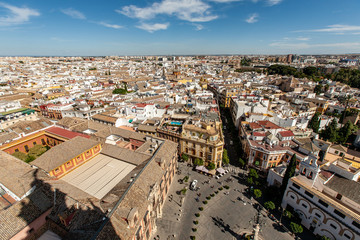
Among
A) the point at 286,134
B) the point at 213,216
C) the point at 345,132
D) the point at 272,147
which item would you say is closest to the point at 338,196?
the point at 272,147

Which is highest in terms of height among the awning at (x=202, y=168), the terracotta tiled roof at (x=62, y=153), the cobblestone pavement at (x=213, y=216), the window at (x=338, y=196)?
the terracotta tiled roof at (x=62, y=153)

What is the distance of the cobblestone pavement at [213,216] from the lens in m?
29.5

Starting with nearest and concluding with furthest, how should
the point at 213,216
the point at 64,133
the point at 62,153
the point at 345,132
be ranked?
the point at 213,216 → the point at 62,153 → the point at 64,133 → the point at 345,132

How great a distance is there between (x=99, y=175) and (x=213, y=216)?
23.7m

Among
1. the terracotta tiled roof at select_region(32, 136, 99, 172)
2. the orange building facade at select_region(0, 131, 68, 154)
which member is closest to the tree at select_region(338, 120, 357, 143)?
the terracotta tiled roof at select_region(32, 136, 99, 172)

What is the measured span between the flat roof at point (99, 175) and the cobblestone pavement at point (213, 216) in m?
11.6

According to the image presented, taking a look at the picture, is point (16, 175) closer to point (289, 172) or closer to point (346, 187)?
point (289, 172)

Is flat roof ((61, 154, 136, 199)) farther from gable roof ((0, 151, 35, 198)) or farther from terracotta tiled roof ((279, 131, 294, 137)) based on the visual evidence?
terracotta tiled roof ((279, 131, 294, 137))

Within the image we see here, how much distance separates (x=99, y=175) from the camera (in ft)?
106

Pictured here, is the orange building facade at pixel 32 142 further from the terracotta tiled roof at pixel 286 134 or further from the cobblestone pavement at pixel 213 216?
the terracotta tiled roof at pixel 286 134

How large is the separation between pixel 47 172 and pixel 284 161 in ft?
170

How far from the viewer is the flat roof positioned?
29.1m

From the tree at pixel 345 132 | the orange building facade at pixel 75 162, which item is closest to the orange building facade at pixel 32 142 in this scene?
the orange building facade at pixel 75 162

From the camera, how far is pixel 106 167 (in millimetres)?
34531
